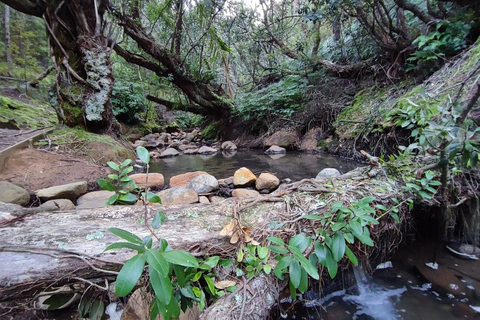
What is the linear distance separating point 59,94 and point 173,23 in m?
3.88

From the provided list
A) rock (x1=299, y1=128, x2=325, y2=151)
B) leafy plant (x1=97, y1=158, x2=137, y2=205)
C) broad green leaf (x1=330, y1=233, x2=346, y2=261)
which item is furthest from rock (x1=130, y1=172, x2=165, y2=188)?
rock (x1=299, y1=128, x2=325, y2=151)

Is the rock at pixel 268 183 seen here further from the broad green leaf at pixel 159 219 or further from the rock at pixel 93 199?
the broad green leaf at pixel 159 219

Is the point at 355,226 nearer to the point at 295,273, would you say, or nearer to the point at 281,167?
the point at 295,273

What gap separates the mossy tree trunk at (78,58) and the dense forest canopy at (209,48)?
0.05ft

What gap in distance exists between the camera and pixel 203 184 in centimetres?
278

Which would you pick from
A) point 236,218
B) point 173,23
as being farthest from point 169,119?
point 236,218

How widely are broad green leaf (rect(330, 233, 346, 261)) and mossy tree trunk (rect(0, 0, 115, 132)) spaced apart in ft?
14.5

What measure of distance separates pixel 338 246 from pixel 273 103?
6430 mm

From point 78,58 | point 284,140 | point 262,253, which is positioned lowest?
point 262,253

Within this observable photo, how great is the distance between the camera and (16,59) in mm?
11352

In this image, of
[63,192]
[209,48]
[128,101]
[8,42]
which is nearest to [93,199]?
[63,192]

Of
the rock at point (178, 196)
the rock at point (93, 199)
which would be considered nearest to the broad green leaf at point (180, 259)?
the rock at point (178, 196)

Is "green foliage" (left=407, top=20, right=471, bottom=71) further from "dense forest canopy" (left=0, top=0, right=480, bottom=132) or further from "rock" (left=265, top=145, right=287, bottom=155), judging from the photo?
"rock" (left=265, top=145, right=287, bottom=155)

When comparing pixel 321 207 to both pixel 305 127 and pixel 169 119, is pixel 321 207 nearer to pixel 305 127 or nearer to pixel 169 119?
pixel 305 127
